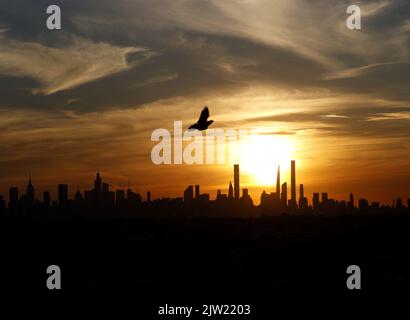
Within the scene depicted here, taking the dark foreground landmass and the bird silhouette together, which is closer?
the bird silhouette

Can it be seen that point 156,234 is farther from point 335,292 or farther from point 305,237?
point 335,292

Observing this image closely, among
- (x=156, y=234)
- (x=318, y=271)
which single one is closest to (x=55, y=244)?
(x=156, y=234)

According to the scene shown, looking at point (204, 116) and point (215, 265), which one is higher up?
point (204, 116)

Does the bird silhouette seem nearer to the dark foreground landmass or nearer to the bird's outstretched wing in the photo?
the bird's outstretched wing

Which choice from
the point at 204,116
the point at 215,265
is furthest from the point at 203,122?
the point at 215,265

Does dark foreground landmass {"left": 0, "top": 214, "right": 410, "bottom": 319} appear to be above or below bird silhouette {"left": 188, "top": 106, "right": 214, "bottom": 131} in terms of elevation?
below

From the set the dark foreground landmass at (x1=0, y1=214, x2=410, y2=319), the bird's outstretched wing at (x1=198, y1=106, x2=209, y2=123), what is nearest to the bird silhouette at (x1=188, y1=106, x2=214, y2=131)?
the bird's outstretched wing at (x1=198, y1=106, x2=209, y2=123)

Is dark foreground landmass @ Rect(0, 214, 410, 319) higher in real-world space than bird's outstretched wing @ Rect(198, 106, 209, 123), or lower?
lower

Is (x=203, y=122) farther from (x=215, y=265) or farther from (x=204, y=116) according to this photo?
(x=215, y=265)

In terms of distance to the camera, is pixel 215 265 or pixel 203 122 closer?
pixel 203 122

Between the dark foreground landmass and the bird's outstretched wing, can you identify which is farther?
the dark foreground landmass

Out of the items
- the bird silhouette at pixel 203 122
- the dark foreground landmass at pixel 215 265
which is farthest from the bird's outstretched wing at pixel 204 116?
the dark foreground landmass at pixel 215 265

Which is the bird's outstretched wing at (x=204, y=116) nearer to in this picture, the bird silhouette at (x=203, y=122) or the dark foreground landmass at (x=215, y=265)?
the bird silhouette at (x=203, y=122)
